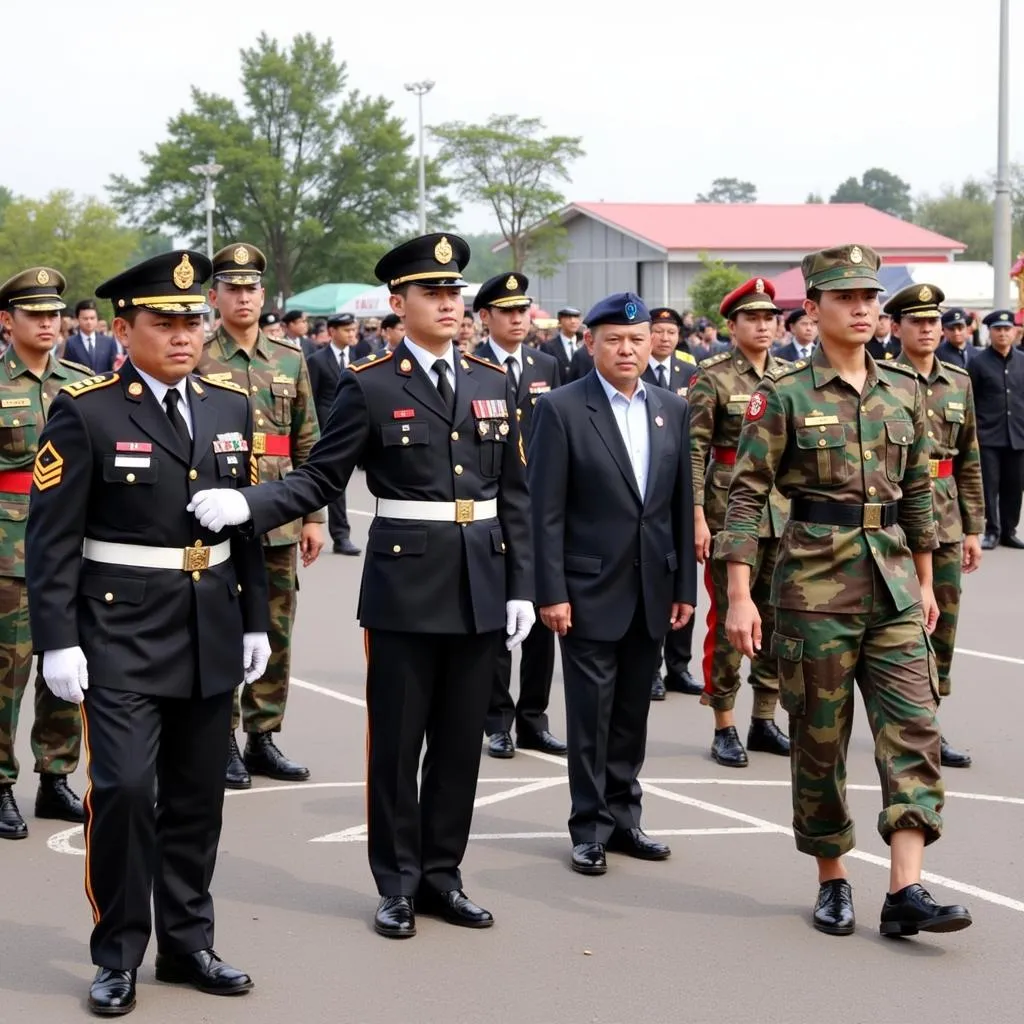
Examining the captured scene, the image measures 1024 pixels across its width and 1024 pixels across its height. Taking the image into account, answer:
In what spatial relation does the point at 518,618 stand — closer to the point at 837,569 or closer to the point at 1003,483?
the point at 837,569

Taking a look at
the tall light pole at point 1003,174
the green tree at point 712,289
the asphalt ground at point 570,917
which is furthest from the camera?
the green tree at point 712,289

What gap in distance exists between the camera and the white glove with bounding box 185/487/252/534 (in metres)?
5.34

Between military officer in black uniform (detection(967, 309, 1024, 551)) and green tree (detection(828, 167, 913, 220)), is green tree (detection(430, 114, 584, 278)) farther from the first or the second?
green tree (detection(828, 167, 913, 220))

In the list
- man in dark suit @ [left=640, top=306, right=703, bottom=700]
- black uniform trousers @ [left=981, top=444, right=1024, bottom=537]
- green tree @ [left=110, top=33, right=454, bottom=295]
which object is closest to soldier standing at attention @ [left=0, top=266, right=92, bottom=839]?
man in dark suit @ [left=640, top=306, right=703, bottom=700]

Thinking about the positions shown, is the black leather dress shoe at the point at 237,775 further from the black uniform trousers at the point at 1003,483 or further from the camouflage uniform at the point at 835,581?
the black uniform trousers at the point at 1003,483

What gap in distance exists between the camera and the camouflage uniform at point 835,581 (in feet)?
19.7

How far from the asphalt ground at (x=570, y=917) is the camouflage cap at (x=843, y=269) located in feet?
7.29

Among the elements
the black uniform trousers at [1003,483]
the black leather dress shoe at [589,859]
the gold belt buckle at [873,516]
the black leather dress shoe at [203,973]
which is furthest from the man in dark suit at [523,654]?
the black uniform trousers at [1003,483]

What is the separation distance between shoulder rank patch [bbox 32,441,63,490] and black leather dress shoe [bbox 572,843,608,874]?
265 centimetres

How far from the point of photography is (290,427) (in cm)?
868

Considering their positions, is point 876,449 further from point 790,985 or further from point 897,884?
point 790,985

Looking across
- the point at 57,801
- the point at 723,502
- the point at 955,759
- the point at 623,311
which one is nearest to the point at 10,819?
the point at 57,801

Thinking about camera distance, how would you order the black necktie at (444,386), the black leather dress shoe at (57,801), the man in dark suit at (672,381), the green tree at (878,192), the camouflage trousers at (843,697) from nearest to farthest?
the camouflage trousers at (843,697) → the black necktie at (444,386) → the black leather dress shoe at (57,801) → the man in dark suit at (672,381) → the green tree at (878,192)

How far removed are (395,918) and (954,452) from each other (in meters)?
4.21
